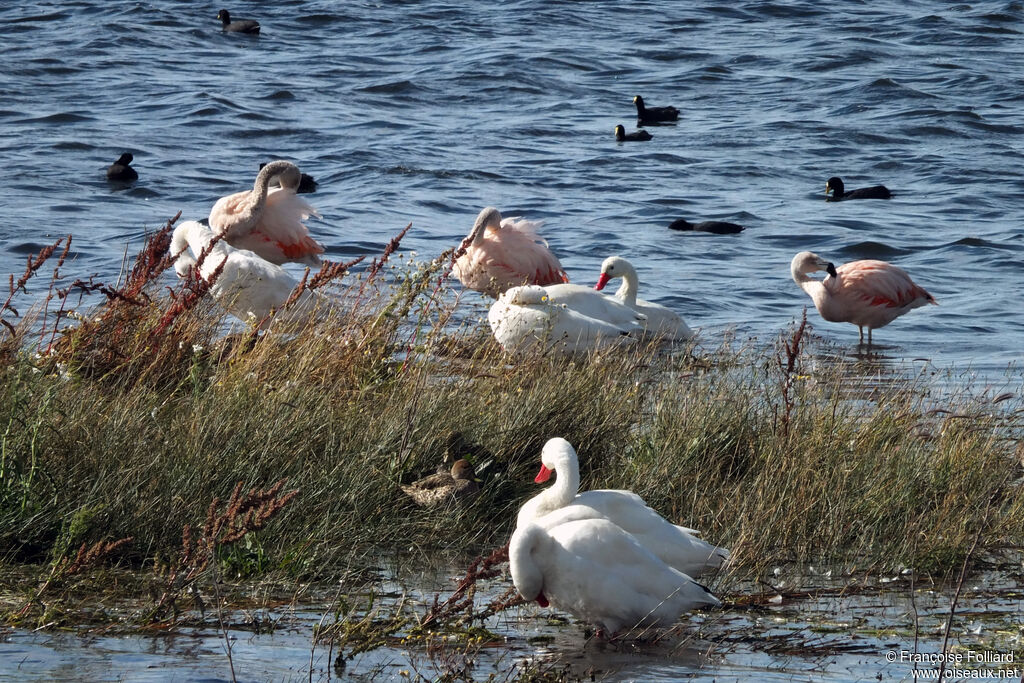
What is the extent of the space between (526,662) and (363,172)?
19.0 metres

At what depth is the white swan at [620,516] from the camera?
5461mm

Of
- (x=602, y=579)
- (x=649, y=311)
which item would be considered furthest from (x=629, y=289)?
(x=602, y=579)

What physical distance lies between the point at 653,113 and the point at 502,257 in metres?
16.2

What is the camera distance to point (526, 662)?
15.7 ft

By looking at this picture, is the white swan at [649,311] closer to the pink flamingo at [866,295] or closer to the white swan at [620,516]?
the pink flamingo at [866,295]

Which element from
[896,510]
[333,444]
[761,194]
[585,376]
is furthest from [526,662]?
[761,194]

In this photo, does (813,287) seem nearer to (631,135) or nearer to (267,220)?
(267,220)

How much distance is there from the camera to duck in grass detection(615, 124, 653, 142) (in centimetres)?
2702

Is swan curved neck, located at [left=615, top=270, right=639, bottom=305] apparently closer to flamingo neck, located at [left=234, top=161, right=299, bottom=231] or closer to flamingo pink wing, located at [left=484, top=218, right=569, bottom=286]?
flamingo pink wing, located at [left=484, top=218, right=569, bottom=286]

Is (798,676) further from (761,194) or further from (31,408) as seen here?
(761,194)

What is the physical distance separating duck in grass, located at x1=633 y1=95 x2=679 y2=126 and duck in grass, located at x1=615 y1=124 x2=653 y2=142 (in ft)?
4.07

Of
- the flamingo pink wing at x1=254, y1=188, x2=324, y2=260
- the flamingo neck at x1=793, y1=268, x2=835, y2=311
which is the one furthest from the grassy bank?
the flamingo neck at x1=793, y1=268, x2=835, y2=311

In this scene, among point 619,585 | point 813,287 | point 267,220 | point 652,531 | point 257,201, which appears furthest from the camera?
point 813,287

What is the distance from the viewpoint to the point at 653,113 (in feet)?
94.2
